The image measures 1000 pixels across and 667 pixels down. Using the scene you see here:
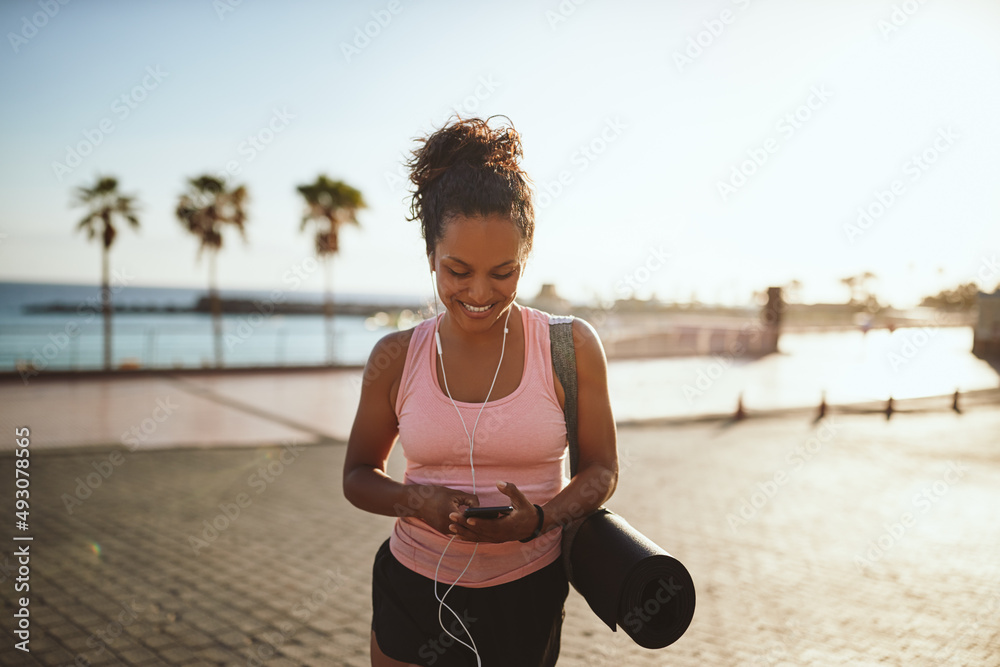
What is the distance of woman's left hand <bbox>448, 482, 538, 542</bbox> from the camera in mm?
1502

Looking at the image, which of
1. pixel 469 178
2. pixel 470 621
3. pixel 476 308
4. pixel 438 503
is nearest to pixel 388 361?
pixel 476 308

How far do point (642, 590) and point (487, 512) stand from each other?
1.34 feet

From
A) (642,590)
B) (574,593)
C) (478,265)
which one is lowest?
(574,593)

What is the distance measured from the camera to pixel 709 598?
4.70m

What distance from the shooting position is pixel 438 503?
1.61 meters

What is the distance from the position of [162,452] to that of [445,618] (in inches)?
350

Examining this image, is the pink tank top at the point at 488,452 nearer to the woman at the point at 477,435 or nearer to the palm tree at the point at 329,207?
the woman at the point at 477,435

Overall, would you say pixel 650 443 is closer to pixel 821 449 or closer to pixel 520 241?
pixel 821 449

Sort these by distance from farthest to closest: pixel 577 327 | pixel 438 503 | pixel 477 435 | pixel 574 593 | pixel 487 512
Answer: pixel 574 593
pixel 577 327
pixel 477 435
pixel 438 503
pixel 487 512

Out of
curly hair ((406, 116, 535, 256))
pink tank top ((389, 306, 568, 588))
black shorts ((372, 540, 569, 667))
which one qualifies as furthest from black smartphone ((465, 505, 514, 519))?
curly hair ((406, 116, 535, 256))

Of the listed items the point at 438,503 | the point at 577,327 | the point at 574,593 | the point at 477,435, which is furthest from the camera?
the point at 574,593

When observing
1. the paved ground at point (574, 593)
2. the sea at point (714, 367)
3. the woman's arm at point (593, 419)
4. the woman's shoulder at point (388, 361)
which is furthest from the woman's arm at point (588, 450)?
the sea at point (714, 367)

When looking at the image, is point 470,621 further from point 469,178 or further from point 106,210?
point 106,210

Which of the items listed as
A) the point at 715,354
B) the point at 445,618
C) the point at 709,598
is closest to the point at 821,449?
the point at 709,598
